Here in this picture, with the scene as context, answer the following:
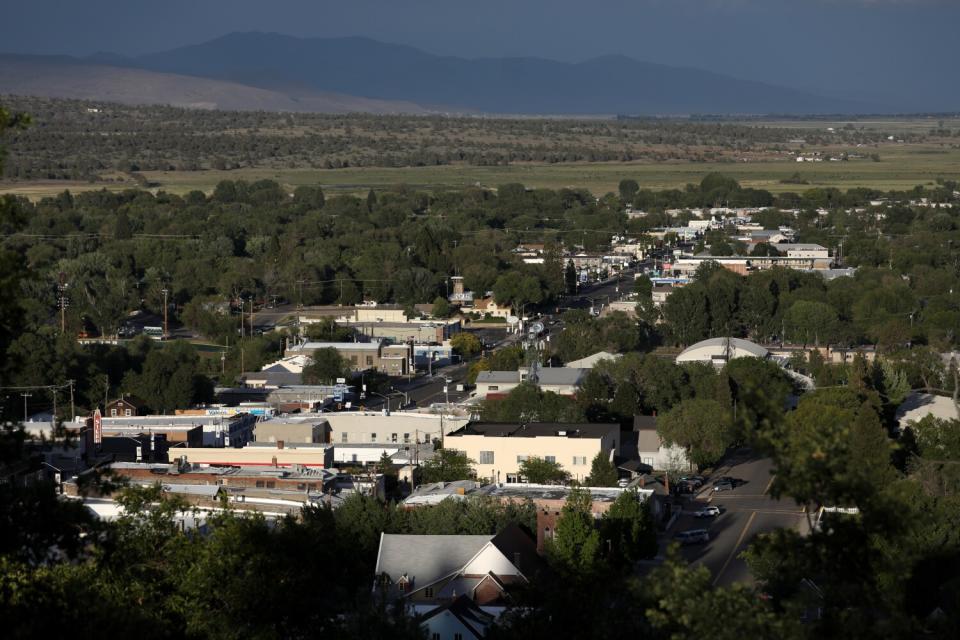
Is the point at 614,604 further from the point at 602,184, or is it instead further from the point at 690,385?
the point at 602,184

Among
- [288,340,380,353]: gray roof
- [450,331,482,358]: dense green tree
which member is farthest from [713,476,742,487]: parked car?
[450,331,482,358]: dense green tree

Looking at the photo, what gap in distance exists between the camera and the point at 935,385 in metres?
41.2

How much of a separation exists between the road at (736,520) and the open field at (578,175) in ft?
258

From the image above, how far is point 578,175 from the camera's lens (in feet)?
447

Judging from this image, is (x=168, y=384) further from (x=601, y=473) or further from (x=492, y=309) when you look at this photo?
(x=492, y=309)

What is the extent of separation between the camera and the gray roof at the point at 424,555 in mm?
21109

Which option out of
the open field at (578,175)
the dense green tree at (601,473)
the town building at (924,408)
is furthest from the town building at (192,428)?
the open field at (578,175)

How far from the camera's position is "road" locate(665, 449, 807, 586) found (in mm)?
24031

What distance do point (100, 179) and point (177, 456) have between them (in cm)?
9175

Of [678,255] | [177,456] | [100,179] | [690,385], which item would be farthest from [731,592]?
Result: [100,179]

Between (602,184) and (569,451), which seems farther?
(602,184)

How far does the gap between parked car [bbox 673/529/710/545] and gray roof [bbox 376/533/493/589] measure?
4604 mm

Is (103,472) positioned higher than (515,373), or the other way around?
(103,472)

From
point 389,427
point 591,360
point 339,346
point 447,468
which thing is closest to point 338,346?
point 339,346
